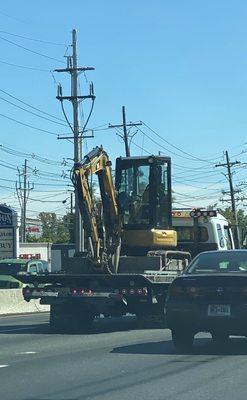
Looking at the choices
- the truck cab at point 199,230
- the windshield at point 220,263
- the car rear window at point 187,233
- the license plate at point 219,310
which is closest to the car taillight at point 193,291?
the license plate at point 219,310

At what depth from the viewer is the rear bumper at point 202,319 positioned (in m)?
12.3

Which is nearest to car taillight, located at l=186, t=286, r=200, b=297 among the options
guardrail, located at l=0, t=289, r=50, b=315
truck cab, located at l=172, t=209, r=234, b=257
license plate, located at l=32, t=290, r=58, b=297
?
license plate, located at l=32, t=290, r=58, b=297

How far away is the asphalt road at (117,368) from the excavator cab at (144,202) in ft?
10.8

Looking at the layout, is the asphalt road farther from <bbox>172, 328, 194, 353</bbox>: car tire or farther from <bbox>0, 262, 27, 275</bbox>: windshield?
<bbox>0, 262, 27, 275</bbox>: windshield

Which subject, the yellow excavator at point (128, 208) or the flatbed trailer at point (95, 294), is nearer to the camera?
the flatbed trailer at point (95, 294)

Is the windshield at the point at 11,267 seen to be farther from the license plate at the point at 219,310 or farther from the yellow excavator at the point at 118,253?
the license plate at the point at 219,310

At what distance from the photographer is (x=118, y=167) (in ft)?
63.9

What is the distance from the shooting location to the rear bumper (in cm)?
1230

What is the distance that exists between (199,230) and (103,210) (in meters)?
3.58

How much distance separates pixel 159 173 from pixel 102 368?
337 inches

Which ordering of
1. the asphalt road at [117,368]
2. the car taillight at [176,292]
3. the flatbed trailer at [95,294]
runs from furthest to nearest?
the flatbed trailer at [95,294] → the car taillight at [176,292] → the asphalt road at [117,368]

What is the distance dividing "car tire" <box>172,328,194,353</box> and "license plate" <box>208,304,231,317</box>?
22.3 inches

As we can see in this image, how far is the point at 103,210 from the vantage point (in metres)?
18.6

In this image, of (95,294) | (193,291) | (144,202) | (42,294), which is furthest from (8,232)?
(193,291)
